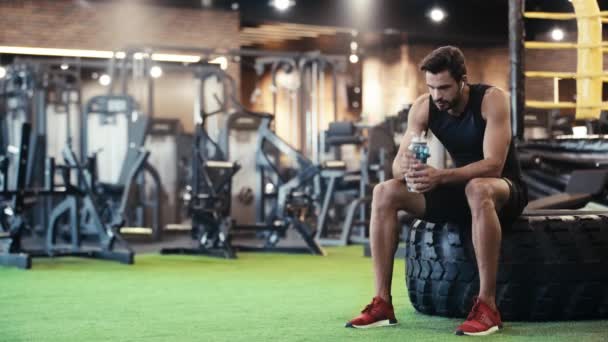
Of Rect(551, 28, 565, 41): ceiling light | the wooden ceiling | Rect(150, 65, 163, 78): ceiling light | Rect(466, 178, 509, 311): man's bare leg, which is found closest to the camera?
Rect(466, 178, 509, 311): man's bare leg

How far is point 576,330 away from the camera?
366 cm

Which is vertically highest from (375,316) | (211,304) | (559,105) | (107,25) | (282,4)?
(282,4)

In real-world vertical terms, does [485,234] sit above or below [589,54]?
below

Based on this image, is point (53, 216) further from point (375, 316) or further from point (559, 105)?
point (375, 316)

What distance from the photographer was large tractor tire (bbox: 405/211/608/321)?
3887 millimetres

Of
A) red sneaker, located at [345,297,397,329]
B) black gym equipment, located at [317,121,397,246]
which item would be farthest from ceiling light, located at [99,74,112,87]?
red sneaker, located at [345,297,397,329]

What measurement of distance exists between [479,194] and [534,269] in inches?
18.4

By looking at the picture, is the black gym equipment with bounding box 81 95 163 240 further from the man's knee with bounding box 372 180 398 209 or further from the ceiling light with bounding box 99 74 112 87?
the man's knee with bounding box 372 180 398 209

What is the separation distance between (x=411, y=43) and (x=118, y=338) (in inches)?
551

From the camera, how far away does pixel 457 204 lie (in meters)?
3.79

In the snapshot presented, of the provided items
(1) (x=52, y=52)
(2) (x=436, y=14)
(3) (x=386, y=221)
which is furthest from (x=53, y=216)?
(2) (x=436, y=14)

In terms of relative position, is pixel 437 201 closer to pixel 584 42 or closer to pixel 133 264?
pixel 584 42

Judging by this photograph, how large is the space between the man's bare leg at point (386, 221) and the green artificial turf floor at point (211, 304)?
0.19 meters

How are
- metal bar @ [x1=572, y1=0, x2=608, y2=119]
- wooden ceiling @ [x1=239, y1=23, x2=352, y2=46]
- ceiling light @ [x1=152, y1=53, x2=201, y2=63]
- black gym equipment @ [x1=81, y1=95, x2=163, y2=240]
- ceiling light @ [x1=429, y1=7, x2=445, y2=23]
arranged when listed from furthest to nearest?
1. ceiling light @ [x1=429, y1=7, x2=445, y2=23]
2. wooden ceiling @ [x1=239, y1=23, x2=352, y2=46]
3. ceiling light @ [x1=152, y1=53, x2=201, y2=63]
4. black gym equipment @ [x1=81, y1=95, x2=163, y2=240]
5. metal bar @ [x1=572, y1=0, x2=608, y2=119]
